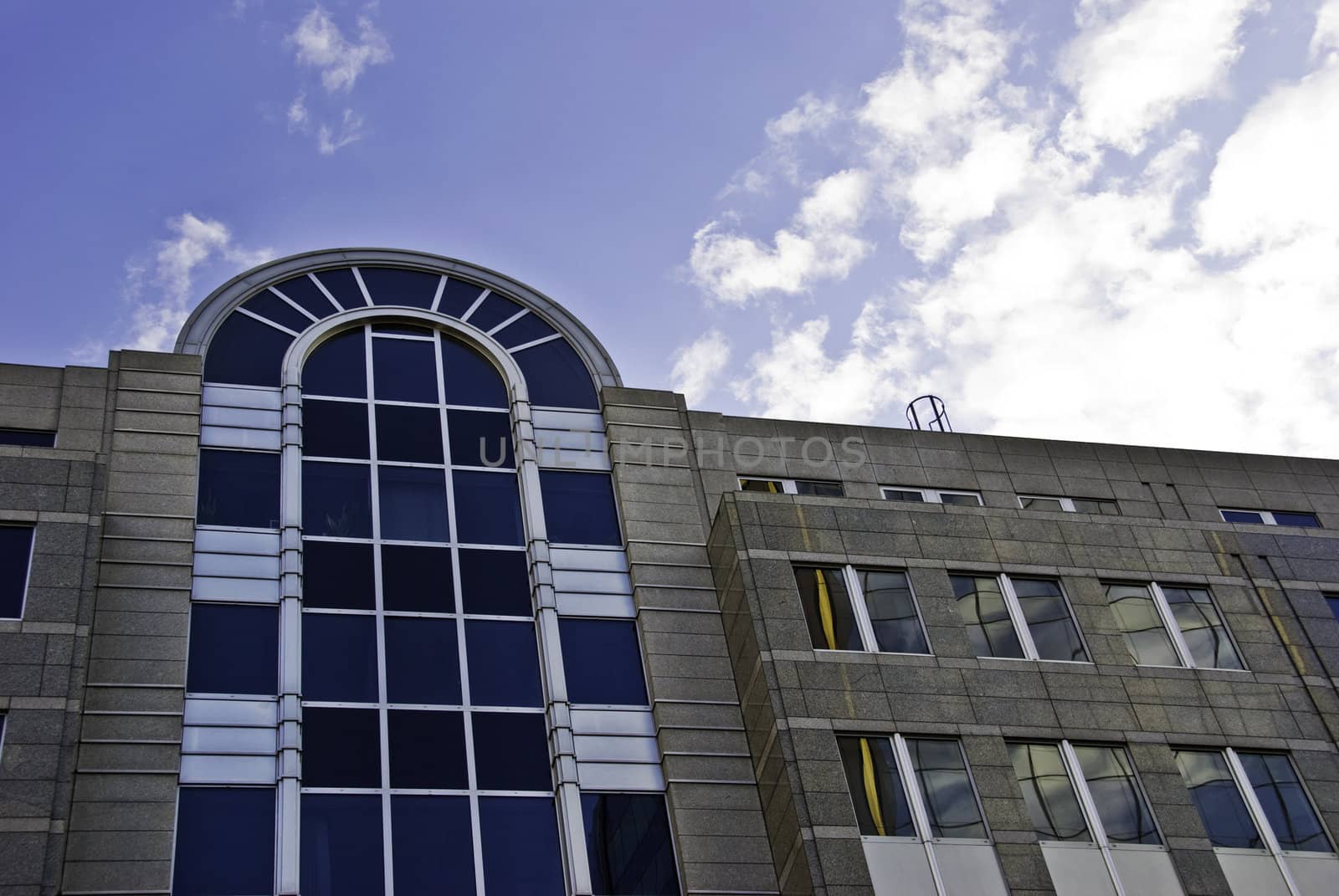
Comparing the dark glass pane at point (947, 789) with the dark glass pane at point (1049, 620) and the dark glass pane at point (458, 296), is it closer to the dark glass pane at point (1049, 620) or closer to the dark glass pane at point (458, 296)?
the dark glass pane at point (1049, 620)

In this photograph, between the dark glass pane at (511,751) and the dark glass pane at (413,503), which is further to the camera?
the dark glass pane at (413,503)

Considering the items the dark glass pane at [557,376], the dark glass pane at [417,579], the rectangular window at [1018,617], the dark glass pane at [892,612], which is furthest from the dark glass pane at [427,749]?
the rectangular window at [1018,617]

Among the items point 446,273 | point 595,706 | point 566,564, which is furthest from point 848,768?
point 446,273

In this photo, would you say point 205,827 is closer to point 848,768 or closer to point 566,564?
point 566,564

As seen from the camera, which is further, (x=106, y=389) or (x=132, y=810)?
(x=106, y=389)

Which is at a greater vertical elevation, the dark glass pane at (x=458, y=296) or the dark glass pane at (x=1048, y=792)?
the dark glass pane at (x=458, y=296)

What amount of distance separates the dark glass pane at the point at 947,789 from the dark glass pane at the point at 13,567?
1397cm

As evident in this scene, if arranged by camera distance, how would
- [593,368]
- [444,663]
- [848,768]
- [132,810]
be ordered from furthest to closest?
[593,368] < [444,663] < [848,768] < [132,810]

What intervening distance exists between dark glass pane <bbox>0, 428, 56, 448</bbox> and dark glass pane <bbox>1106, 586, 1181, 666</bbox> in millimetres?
19219

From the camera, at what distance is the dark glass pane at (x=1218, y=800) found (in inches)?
910

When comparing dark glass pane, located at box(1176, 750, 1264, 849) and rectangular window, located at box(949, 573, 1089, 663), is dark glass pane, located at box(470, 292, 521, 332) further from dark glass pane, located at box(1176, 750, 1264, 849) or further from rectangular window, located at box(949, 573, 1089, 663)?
dark glass pane, located at box(1176, 750, 1264, 849)

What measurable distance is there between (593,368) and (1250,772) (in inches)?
572

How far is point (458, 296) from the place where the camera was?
30.5 meters

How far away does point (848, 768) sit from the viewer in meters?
22.4
